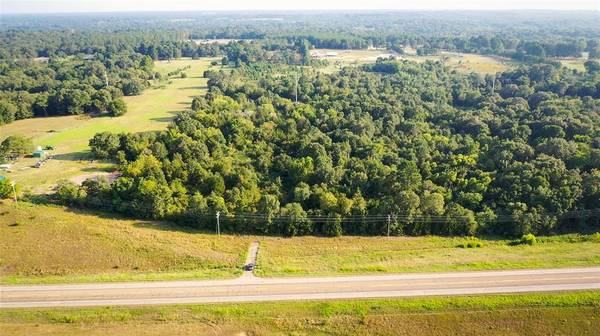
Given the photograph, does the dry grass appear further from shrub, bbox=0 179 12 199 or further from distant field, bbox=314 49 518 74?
shrub, bbox=0 179 12 199

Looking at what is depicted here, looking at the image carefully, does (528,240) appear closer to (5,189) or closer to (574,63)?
(5,189)

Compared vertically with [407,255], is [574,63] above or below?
above

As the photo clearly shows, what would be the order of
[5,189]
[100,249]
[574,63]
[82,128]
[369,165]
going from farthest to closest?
[574,63] → [82,128] → [369,165] → [5,189] → [100,249]

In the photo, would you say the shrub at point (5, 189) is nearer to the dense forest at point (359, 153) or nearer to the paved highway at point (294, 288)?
the dense forest at point (359, 153)

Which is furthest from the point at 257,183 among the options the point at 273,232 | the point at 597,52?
the point at 597,52

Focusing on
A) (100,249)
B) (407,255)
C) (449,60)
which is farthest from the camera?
(449,60)

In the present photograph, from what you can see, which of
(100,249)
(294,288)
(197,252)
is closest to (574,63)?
(294,288)
